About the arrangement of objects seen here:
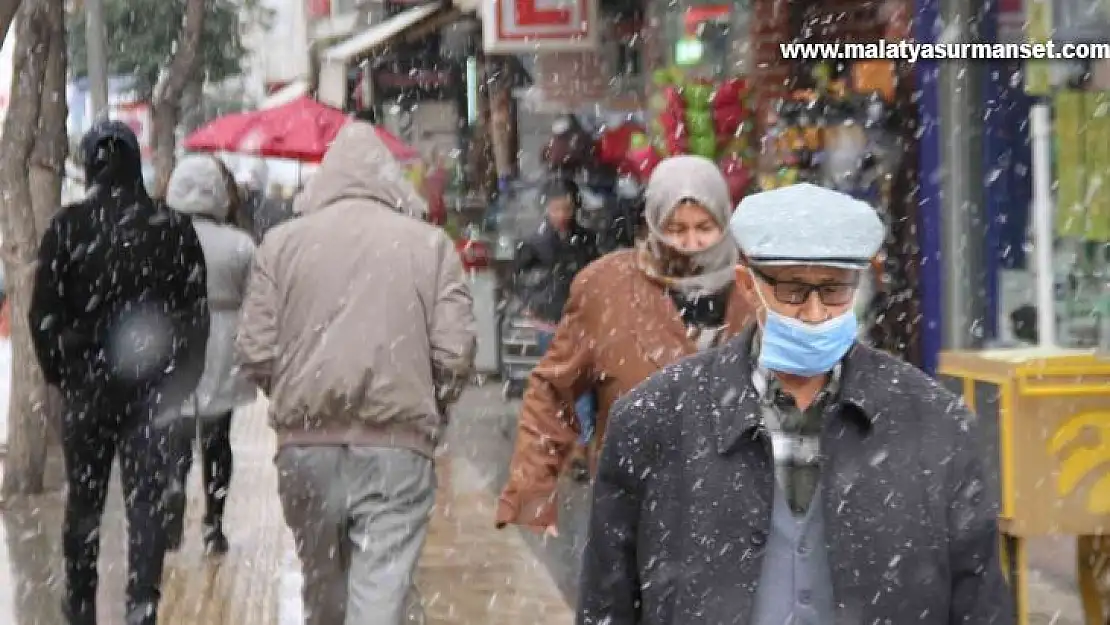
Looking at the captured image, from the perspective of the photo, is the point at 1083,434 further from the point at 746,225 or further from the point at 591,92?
the point at 591,92

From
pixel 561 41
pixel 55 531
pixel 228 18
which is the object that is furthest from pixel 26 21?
pixel 228 18

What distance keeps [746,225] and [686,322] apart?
2021mm

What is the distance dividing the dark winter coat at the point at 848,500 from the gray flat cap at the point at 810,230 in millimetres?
188

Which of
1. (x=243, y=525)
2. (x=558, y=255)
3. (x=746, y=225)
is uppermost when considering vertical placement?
(x=746, y=225)

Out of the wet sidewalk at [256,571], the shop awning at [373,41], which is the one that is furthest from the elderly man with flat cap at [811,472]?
the shop awning at [373,41]

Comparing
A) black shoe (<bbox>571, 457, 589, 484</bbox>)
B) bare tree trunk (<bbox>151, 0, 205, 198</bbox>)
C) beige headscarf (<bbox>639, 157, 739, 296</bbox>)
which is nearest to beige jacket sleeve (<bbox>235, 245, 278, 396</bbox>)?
beige headscarf (<bbox>639, 157, 739, 296</bbox>)

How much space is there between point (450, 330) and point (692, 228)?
0.84 meters

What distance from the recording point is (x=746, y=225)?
127 inches

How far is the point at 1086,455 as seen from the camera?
→ 5.63m

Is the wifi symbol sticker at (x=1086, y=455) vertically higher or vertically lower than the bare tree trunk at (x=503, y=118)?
lower

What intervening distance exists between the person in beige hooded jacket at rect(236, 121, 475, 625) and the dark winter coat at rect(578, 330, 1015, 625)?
2.39 meters

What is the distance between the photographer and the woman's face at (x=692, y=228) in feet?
17.3

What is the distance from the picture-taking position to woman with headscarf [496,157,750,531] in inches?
204

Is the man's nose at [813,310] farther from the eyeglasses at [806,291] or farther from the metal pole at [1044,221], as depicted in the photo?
the metal pole at [1044,221]
